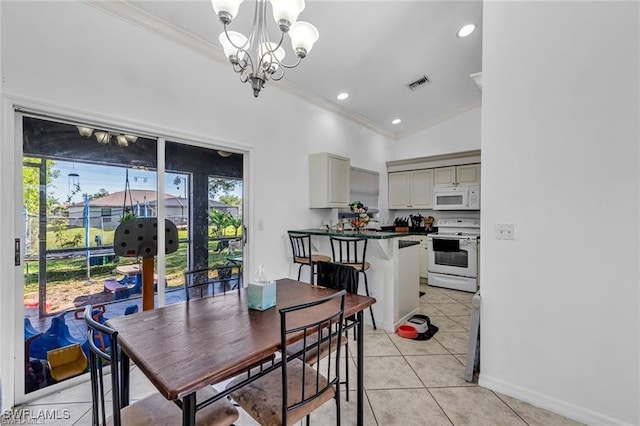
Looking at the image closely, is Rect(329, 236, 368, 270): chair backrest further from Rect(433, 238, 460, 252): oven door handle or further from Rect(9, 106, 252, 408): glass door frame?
Rect(9, 106, 252, 408): glass door frame

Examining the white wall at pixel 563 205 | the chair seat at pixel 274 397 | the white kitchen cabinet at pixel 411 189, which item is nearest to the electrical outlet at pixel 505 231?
the white wall at pixel 563 205

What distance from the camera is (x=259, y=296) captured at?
1.63 m

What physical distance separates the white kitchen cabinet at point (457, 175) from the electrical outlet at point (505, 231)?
3.31 meters

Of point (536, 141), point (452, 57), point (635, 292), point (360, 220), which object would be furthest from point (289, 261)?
Result: point (452, 57)

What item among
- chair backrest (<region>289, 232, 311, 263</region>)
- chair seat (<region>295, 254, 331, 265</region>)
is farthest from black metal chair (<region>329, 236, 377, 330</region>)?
chair backrest (<region>289, 232, 311, 263</region>)

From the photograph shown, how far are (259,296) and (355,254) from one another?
1806mm

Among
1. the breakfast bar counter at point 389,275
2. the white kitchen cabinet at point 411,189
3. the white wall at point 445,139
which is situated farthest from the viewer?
the white kitchen cabinet at point 411,189

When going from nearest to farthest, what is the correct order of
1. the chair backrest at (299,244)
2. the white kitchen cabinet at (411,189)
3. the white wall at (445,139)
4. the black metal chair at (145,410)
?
the black metal chair at (145,410) < the chair backrest at (299,244) < the white wall at (445,139) < the white kitchen cabinet at (411,189)

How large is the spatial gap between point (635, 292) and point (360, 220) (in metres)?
2.57

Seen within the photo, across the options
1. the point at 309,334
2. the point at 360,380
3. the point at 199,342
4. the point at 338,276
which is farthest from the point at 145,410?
the point at 338,276

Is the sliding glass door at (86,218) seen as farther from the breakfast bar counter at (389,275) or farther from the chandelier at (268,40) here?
the breakfast bar counter at (389,275)

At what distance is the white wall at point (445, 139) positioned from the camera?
17.2 feet

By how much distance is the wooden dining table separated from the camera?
1.00 m

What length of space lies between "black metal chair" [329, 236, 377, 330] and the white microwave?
2.70 meters
